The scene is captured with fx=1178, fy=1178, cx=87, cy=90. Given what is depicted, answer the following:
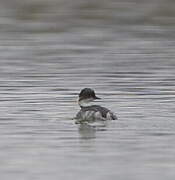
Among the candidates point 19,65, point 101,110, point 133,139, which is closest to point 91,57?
point 19,65

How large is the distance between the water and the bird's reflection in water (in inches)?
1.3

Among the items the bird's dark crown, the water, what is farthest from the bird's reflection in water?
the bird's dark crown

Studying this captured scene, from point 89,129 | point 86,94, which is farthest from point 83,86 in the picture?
point 89,129

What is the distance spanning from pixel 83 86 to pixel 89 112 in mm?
4814

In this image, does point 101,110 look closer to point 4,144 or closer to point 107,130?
point 107,130

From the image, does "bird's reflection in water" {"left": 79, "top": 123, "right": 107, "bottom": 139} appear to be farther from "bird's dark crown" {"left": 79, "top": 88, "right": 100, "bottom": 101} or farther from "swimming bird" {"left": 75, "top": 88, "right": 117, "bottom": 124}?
"bird's dark crown" {"left": 79, "top": 88, "right": 100, "bottom": 101}

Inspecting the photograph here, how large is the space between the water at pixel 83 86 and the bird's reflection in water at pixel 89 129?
3 centimetres

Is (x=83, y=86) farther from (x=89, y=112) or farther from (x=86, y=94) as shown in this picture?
(x=89, y=112)

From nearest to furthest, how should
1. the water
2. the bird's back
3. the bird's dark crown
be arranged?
the water < the bird's back < the bird's dark crown

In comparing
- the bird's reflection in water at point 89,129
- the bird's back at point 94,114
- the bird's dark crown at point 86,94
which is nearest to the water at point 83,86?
the bird's reflection in water at point 89,129

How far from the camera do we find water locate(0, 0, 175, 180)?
45.2ft

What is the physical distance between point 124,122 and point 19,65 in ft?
28.6

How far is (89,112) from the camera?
55.7ft

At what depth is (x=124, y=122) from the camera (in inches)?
658
